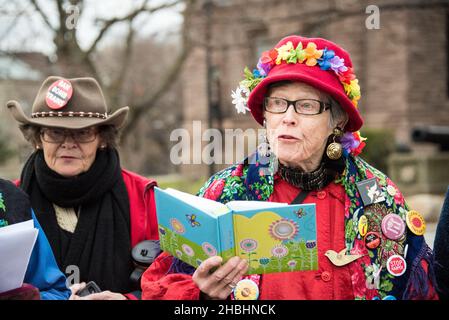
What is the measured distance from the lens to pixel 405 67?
1439cm

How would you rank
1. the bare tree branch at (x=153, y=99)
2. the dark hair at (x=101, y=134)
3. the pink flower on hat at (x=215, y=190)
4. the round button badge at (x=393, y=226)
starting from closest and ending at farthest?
1. the round button badge at (x=393, y=226)
2. the pink flower on hat at (x=215, y=190)
3. the dark hair at (x=101, y=134)
4. the bare tree branch at (x=153, y=99)

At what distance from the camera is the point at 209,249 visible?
6.96 ft

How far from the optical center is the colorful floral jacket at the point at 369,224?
247 cm

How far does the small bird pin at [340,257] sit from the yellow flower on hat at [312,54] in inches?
34.4

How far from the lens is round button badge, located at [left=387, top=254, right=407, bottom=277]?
2518 mm

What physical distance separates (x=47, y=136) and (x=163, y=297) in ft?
4.46

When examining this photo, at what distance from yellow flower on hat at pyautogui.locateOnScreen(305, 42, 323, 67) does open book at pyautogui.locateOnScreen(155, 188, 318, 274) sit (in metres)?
0.81

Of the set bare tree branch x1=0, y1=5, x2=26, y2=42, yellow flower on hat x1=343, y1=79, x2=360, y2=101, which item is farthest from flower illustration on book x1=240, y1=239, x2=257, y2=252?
bare tree branch x1=0, y1=5, x2=26, y2=42

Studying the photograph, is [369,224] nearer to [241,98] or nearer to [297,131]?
[297,131]

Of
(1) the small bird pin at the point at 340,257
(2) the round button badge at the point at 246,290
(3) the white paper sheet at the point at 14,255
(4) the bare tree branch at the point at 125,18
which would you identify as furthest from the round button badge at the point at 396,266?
(4) the bare tree branch at the point at 125,18

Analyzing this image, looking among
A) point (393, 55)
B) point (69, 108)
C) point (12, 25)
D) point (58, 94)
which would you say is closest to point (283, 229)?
point (69, 108)

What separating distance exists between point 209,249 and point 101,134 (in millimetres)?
1584

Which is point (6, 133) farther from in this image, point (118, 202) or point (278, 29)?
point (118, 202)

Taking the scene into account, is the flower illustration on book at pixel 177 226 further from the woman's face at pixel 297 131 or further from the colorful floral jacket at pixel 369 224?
the woman's face at pixel 297 131
